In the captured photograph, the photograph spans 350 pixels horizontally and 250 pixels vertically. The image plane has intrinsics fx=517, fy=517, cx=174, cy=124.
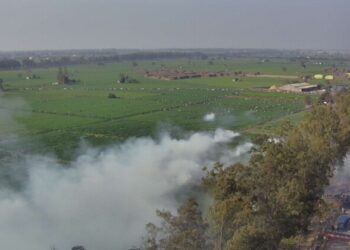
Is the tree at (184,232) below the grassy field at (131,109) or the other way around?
the other way around

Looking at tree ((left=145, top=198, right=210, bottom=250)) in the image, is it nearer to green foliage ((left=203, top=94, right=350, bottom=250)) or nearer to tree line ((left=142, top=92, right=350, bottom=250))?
tree line ((left=142, top=92, right=350, bottom=250))

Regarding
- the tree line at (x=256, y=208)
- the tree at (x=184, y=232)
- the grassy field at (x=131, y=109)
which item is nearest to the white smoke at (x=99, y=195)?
the grassy field at (x=131, y=109)

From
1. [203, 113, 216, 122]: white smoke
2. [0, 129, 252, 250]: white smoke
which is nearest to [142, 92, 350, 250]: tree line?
[0, 129, 252, 250]: white smoke

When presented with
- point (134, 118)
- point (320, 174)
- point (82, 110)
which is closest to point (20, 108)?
point (82, 110)

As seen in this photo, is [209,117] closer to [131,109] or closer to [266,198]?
[131,109]

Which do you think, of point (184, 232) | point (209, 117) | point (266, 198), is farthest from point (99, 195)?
point (209, 117)

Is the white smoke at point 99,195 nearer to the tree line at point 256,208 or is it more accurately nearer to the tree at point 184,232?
the tree line at point 256,208

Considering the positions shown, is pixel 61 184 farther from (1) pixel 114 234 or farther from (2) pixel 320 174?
(2) pixel 320 174
